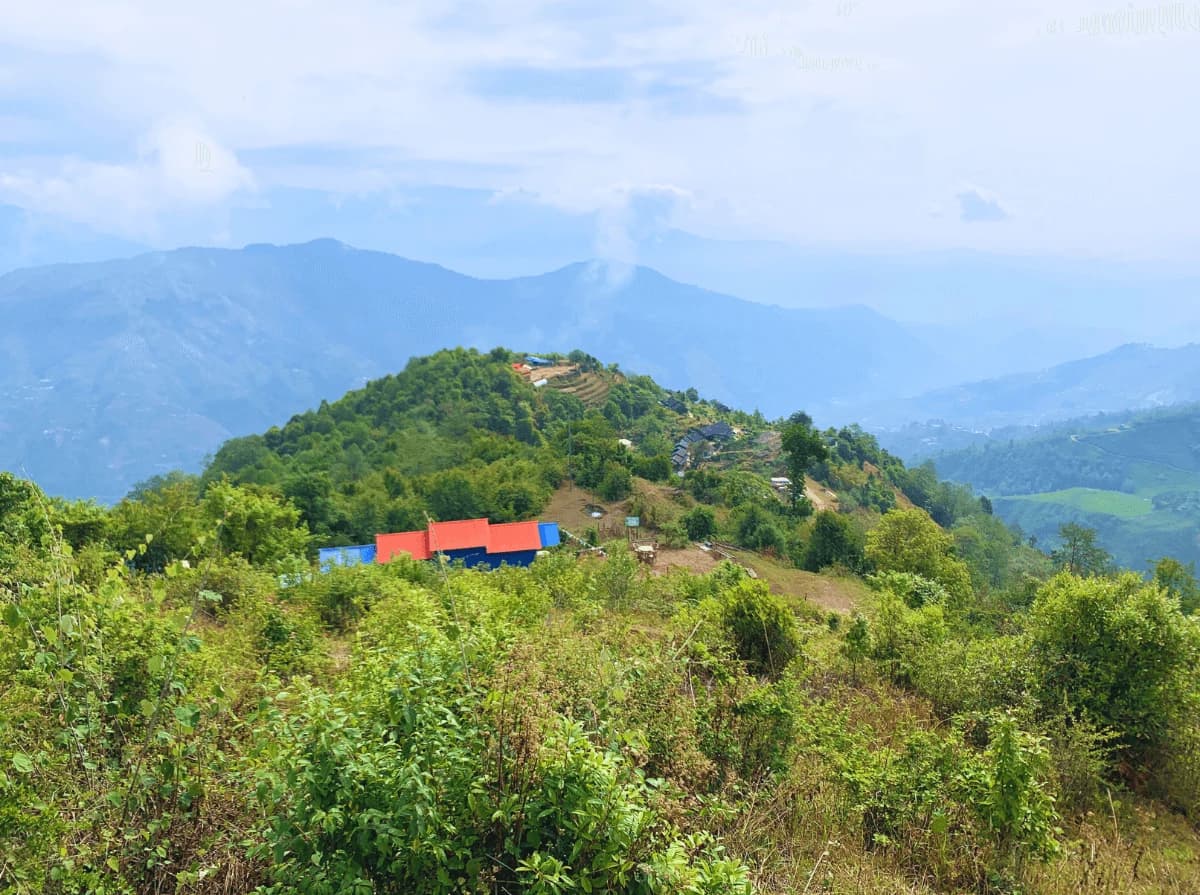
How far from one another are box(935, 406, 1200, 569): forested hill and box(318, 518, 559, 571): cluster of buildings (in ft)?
338

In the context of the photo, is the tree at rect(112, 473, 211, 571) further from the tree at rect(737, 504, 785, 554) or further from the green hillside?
the tree at rect(737, 504, 785, 554)

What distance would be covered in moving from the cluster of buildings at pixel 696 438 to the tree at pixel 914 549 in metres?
27.6

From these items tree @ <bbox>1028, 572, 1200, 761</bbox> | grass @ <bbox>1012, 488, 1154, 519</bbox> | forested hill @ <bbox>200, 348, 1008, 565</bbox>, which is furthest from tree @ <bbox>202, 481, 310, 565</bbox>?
grass @ <bbox>1012, 488, 1154, 519</bbox>

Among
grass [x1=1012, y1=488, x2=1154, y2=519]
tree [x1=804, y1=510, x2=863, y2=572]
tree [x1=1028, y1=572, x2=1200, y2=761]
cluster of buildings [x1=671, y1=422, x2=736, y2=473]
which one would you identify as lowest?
grass [x1=1012, y1=488, x2=1154, y2=519]

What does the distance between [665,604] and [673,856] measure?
1244cm

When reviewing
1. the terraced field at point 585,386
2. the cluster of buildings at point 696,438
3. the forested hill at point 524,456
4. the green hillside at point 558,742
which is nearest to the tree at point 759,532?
the forested hill at point 524,456

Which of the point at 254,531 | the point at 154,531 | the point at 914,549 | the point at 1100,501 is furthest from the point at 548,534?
the point at 1100,501

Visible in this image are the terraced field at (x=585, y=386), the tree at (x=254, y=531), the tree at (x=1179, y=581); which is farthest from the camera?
the terraced field at (x=585, y=386)

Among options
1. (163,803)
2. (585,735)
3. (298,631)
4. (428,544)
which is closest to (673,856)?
(585,735)

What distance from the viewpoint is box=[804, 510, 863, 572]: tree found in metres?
31.7

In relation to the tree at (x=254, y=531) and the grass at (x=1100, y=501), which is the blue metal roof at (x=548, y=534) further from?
the grass at (x=1100, y=501)

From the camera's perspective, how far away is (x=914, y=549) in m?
27.0

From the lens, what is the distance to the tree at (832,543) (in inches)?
1247

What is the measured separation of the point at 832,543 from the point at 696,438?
33195 millimetres
